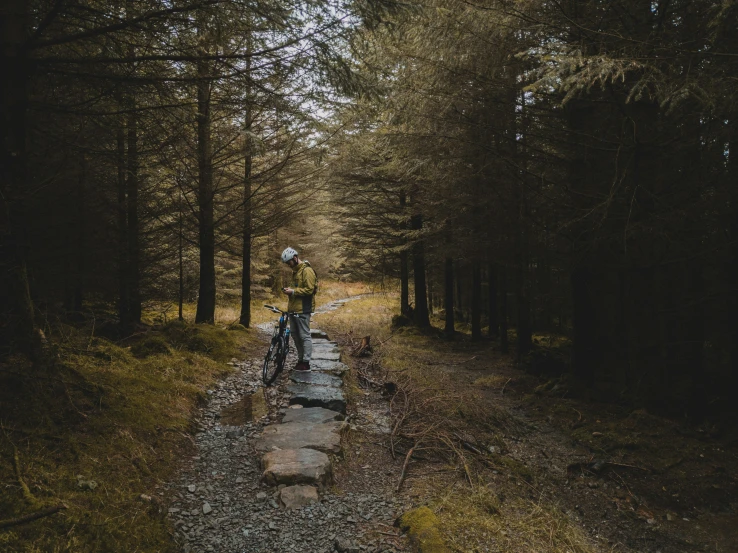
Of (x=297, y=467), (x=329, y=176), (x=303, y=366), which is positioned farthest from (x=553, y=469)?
(x=329, y=176)

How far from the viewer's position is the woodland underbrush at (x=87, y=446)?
2.77 metres

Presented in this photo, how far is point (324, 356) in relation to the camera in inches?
360

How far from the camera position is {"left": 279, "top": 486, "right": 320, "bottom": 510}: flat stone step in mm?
3763

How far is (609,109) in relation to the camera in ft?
24.3

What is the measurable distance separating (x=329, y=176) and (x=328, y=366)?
25.9 feet

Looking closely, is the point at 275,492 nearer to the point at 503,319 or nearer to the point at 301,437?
the point at 301,437

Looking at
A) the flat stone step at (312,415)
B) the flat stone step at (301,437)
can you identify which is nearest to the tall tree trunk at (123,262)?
the flat stone step at (312,415)

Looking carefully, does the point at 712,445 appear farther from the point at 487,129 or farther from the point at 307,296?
the point at 307,296

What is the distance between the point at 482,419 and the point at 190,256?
11370 millimetres

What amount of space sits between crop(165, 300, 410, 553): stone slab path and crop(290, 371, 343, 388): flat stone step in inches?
34.8

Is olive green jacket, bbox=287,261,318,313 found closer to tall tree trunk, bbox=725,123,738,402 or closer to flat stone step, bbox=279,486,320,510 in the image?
flat stone step, bbox=279,486,320,510

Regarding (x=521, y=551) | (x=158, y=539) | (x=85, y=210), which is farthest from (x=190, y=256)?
(x=521, y=551)

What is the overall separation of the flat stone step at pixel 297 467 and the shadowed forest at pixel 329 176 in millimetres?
1067

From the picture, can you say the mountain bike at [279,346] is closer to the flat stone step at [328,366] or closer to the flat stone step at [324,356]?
the flat stone step at [328,366]
